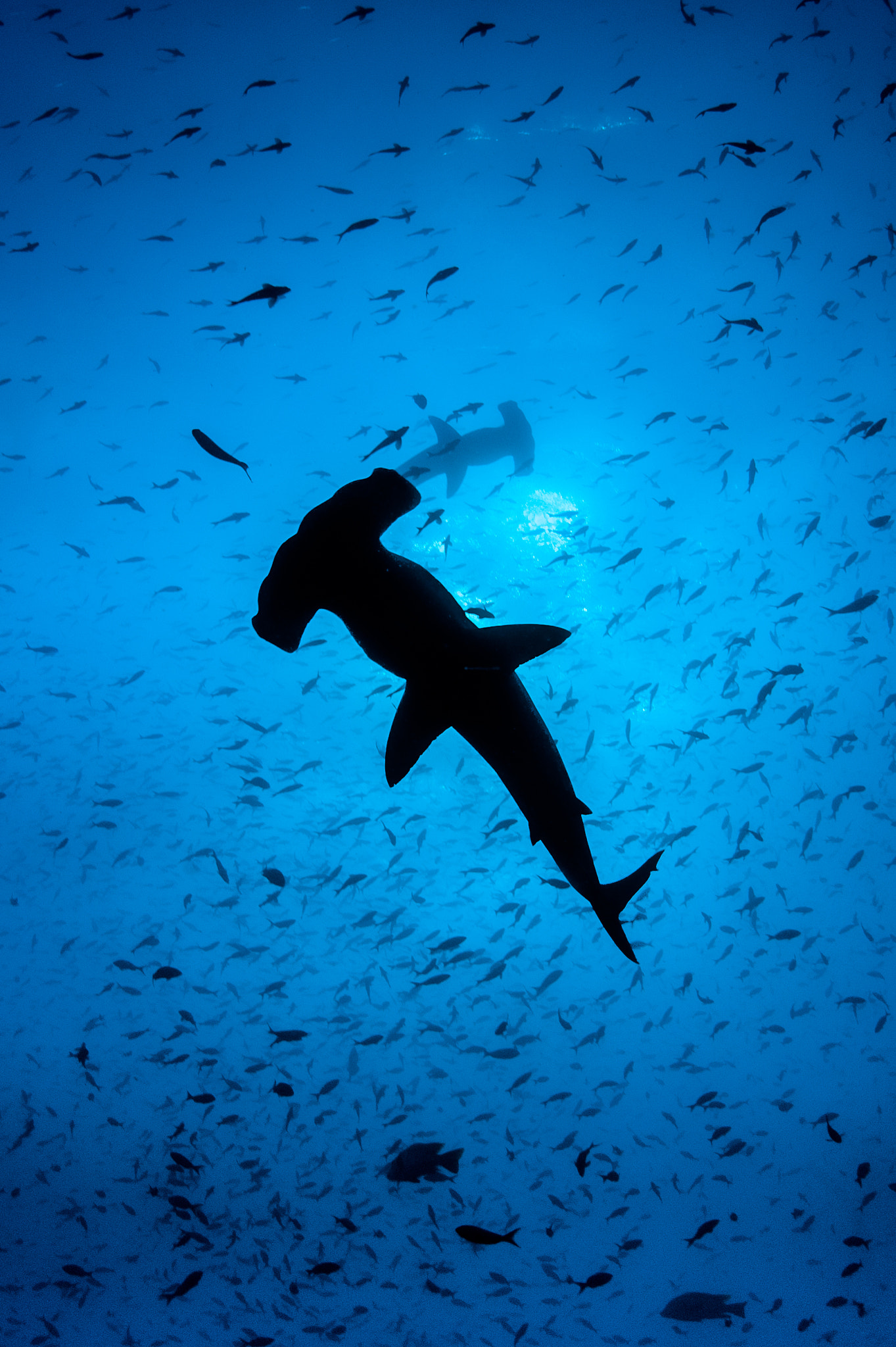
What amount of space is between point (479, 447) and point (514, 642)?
699 centimetres

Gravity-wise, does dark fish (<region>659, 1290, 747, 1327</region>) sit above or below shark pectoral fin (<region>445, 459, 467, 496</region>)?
below

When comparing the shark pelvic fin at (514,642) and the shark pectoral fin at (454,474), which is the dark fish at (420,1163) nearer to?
the shark pelvic fin at (514,642)

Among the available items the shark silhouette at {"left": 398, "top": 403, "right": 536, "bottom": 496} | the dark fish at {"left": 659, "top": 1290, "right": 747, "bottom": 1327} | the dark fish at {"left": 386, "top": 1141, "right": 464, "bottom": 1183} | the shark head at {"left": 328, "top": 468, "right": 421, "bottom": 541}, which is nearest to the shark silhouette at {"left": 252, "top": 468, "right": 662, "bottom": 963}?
the shark head at {"left": 328, "top": 468, "right": 421, "bottom": 541}

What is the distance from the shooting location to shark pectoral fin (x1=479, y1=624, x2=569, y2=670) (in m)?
3.02

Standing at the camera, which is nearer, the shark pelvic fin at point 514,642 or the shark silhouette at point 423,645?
the shark silhouette at point 423,645

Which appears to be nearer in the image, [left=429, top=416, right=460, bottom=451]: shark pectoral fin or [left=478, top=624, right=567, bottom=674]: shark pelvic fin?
[left=478, top=624, right=567, bottom=674]: shark pelvic fin

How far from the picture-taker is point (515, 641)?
3035 mm

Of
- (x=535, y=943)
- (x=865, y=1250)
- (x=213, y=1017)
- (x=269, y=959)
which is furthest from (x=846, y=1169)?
(x=213, y=1017)

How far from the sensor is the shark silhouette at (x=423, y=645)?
2873 mm

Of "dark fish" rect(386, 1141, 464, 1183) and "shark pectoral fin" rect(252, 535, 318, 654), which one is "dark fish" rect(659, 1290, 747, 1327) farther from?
"shark pectoral fin" rect(252, 535, 318, 654)

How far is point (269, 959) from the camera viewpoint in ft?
56.8

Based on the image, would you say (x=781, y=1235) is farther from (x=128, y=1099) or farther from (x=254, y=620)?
(x=254, y=620)

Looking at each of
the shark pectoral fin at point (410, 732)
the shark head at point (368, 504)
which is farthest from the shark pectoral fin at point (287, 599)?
the shark pectoral fin at point (410, 732)

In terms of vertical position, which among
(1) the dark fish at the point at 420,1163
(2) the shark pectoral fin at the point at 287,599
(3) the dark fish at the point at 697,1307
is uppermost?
(2) the shark pectoral fin at the point at 287,599
